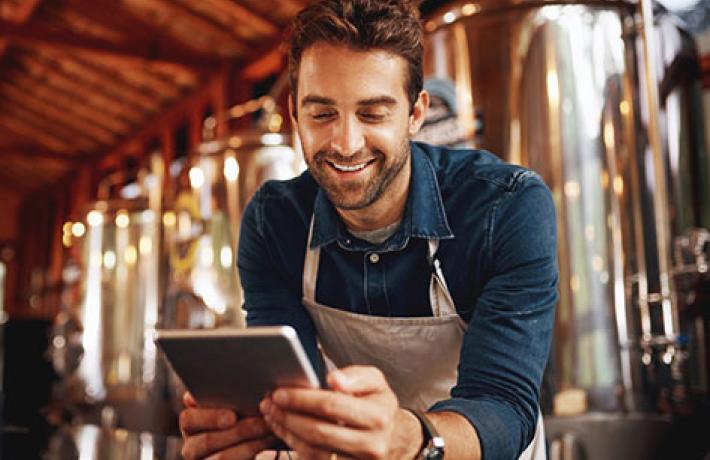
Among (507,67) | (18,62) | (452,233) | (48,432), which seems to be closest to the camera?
(452,233)

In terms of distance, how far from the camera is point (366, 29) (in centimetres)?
160

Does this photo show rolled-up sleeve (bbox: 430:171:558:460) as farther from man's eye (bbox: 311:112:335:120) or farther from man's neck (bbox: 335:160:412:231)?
man's eye (bbox: 311:112:335:120)

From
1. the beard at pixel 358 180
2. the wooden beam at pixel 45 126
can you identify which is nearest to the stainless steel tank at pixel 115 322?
the beard at pixel 358 180

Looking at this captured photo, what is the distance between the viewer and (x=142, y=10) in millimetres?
8836

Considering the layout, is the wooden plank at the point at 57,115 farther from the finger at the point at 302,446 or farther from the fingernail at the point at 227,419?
the finger at the point at 302,446

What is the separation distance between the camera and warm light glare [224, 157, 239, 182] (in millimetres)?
4547

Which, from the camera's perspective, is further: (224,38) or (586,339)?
(224,38)

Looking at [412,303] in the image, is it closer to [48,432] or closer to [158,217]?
[48,432]

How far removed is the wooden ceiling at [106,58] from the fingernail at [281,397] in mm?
6726

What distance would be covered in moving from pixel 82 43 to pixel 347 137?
322 inches

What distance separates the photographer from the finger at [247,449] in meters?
1.31

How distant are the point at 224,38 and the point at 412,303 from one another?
7.60m

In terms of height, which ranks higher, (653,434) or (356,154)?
(356,154)

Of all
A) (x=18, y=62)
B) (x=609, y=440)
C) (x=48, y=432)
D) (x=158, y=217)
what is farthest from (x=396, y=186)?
(x=18, y=62)
